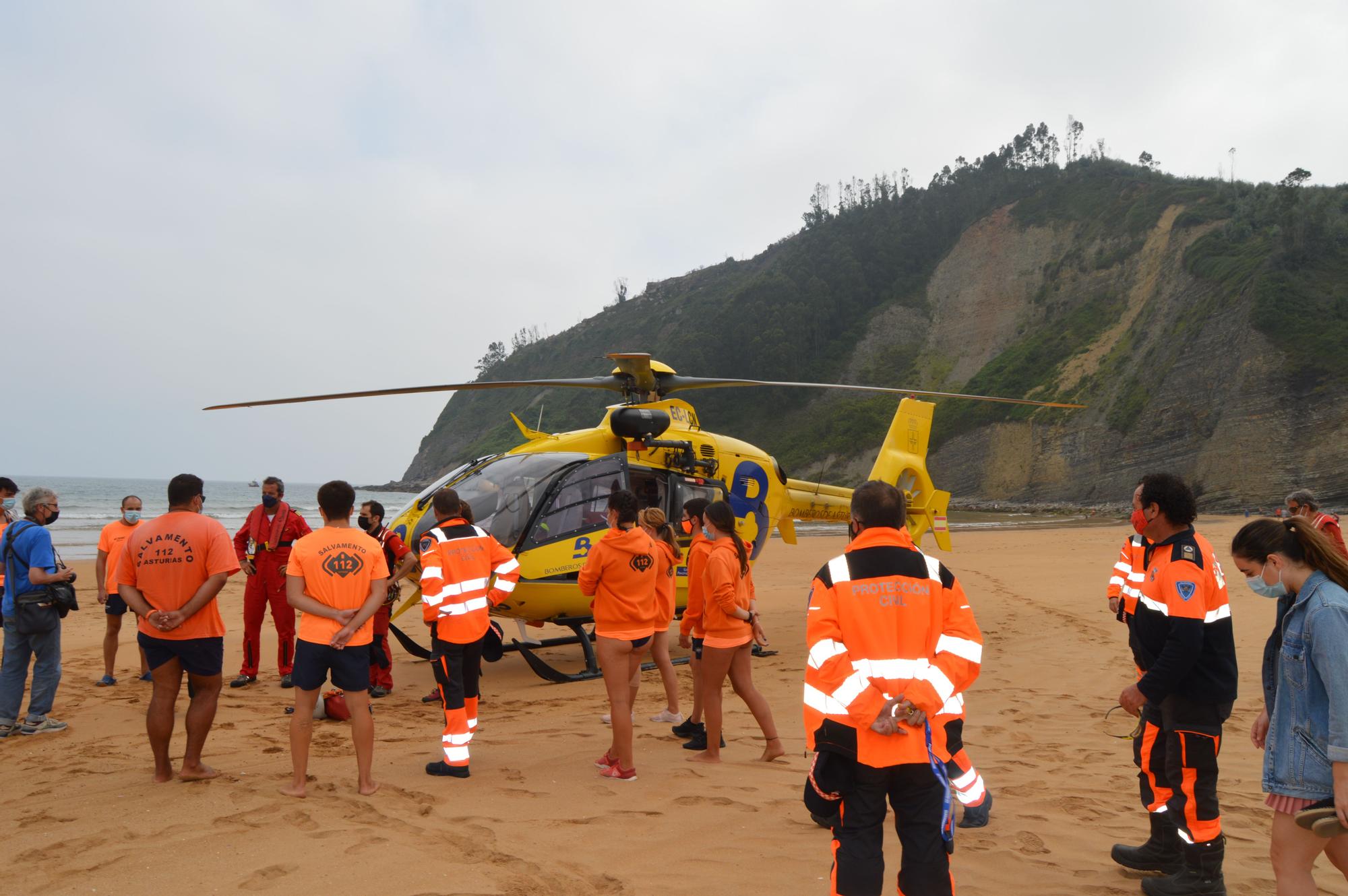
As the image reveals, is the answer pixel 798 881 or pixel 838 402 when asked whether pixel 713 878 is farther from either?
pixel 838 402

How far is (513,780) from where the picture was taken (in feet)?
16.0

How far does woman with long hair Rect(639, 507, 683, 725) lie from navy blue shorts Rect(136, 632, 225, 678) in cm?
263

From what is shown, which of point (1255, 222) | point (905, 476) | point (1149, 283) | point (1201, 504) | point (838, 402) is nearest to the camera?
point (905, 476)

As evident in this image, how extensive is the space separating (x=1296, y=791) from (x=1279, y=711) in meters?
0.26

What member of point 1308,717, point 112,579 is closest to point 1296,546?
point 1308,717

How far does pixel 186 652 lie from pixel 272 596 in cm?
303

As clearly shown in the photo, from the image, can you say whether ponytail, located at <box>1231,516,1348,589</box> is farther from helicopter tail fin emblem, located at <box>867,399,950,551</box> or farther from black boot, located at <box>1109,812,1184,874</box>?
helicopter tail fin emblem, located at <box>867,399,950,551</box>

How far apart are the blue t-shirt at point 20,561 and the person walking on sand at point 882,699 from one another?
575 cm

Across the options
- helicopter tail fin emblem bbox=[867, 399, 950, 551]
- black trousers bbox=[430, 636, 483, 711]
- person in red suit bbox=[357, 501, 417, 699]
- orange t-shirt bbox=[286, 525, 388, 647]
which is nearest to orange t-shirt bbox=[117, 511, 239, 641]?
orange t-shirt bbox=[286, 525, 388, 647]

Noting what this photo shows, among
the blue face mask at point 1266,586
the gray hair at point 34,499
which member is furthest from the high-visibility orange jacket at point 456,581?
the blue face mask at point 1266,586

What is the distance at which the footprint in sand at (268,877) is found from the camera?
338cm

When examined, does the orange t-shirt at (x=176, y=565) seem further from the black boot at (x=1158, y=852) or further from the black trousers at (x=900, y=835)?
the black boot at (x=1158, y=852)

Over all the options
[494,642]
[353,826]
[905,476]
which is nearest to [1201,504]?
[905,476]

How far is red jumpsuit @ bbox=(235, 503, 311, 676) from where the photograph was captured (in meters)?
7.61
